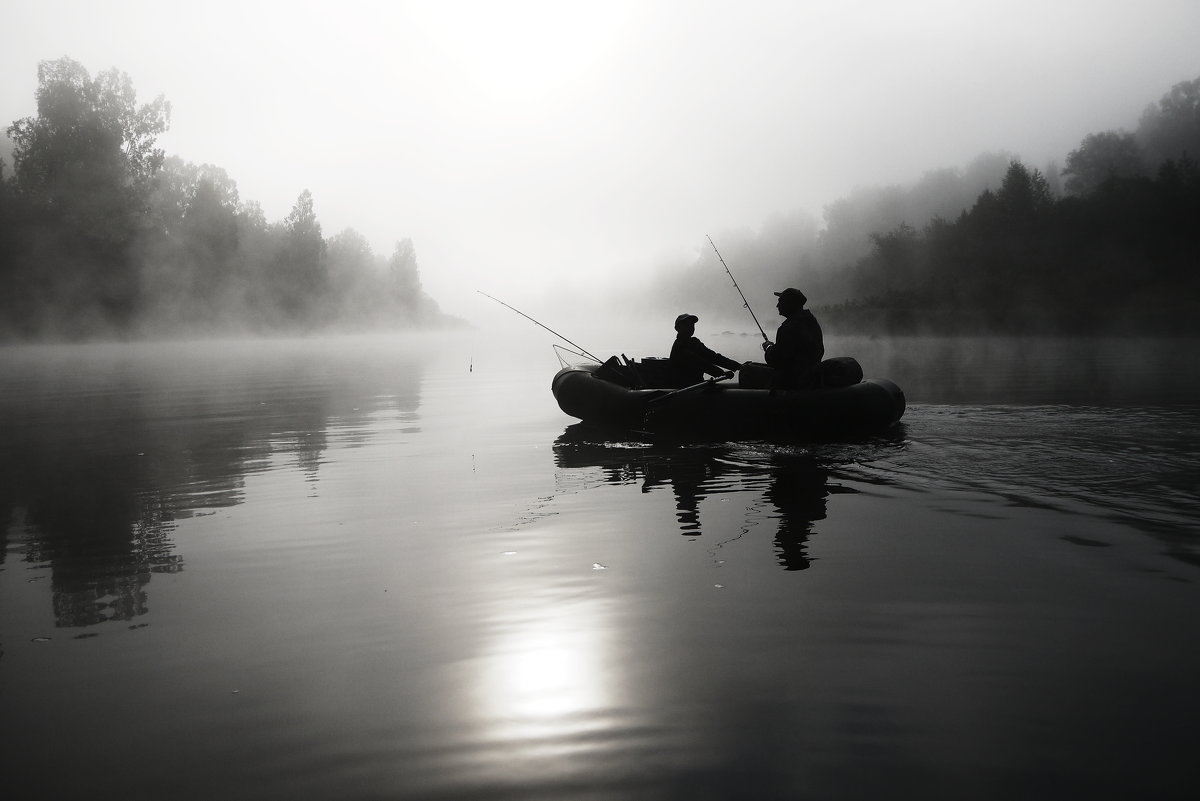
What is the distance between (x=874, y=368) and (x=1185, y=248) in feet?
182

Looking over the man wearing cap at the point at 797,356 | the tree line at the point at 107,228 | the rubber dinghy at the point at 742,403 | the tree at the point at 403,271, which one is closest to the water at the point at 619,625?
the rubber dinghy at the point at 742,403

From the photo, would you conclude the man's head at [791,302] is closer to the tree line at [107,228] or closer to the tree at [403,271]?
the tree line at [107,228]

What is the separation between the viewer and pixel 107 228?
60219mm

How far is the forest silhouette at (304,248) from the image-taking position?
58.4 metres

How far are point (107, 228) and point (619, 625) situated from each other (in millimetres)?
65984

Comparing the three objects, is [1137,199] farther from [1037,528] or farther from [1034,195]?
[1037,528]

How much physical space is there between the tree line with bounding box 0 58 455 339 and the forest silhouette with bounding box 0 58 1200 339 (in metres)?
0.11

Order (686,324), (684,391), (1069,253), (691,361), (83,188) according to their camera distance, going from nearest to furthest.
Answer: (684,391) < (686,324) < (691,361) < (83,188) < (1069,253)

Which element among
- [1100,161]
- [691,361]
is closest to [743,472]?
[691,361]

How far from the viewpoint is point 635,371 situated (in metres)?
14.5

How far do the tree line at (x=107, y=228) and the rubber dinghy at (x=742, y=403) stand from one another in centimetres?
5653

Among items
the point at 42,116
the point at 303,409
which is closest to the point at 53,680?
the point at 303,409

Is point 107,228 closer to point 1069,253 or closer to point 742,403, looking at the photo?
point 742,403

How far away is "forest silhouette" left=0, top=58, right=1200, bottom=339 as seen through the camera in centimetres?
5838
